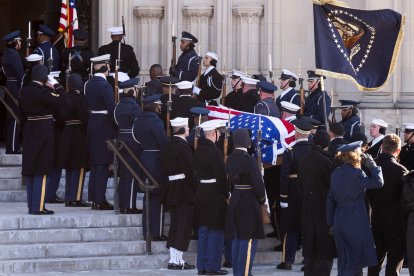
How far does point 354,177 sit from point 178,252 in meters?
3.33

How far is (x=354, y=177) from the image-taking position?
62.4ft

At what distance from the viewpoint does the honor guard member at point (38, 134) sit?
72.6 ft

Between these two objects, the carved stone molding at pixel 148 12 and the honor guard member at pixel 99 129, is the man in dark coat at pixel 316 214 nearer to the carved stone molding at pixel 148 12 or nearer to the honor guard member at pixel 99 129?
the honor guard member at pixel 99 129

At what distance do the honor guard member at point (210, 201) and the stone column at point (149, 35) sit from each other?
6.64m

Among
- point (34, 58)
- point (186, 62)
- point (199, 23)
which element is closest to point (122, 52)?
point (186, 62)

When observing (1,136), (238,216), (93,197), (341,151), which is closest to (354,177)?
A: (341,151)

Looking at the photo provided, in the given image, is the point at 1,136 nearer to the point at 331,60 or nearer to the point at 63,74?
the point at 63,74

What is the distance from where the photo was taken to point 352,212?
754 inches

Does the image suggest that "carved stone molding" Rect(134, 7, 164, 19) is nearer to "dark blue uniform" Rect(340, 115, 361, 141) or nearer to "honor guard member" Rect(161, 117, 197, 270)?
"dark blue uniform" Rect(340, 115, 361, 141)

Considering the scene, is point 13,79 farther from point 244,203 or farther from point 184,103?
point 244,203

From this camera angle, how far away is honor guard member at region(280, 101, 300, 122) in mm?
23156

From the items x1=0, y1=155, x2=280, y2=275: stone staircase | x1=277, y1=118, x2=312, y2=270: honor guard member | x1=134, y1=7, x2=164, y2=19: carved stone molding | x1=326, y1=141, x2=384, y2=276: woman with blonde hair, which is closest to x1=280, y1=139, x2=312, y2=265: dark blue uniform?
x1=277, y1=118, x2=312, y2=270: honor guard member

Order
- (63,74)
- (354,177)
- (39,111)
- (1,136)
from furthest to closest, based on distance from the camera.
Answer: (1,136), (63,74), (39,111), (354,177)

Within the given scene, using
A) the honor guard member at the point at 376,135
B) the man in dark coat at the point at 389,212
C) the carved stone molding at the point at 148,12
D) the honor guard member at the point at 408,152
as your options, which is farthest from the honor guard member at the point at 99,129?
the carved stone molding at the point at 148,12
